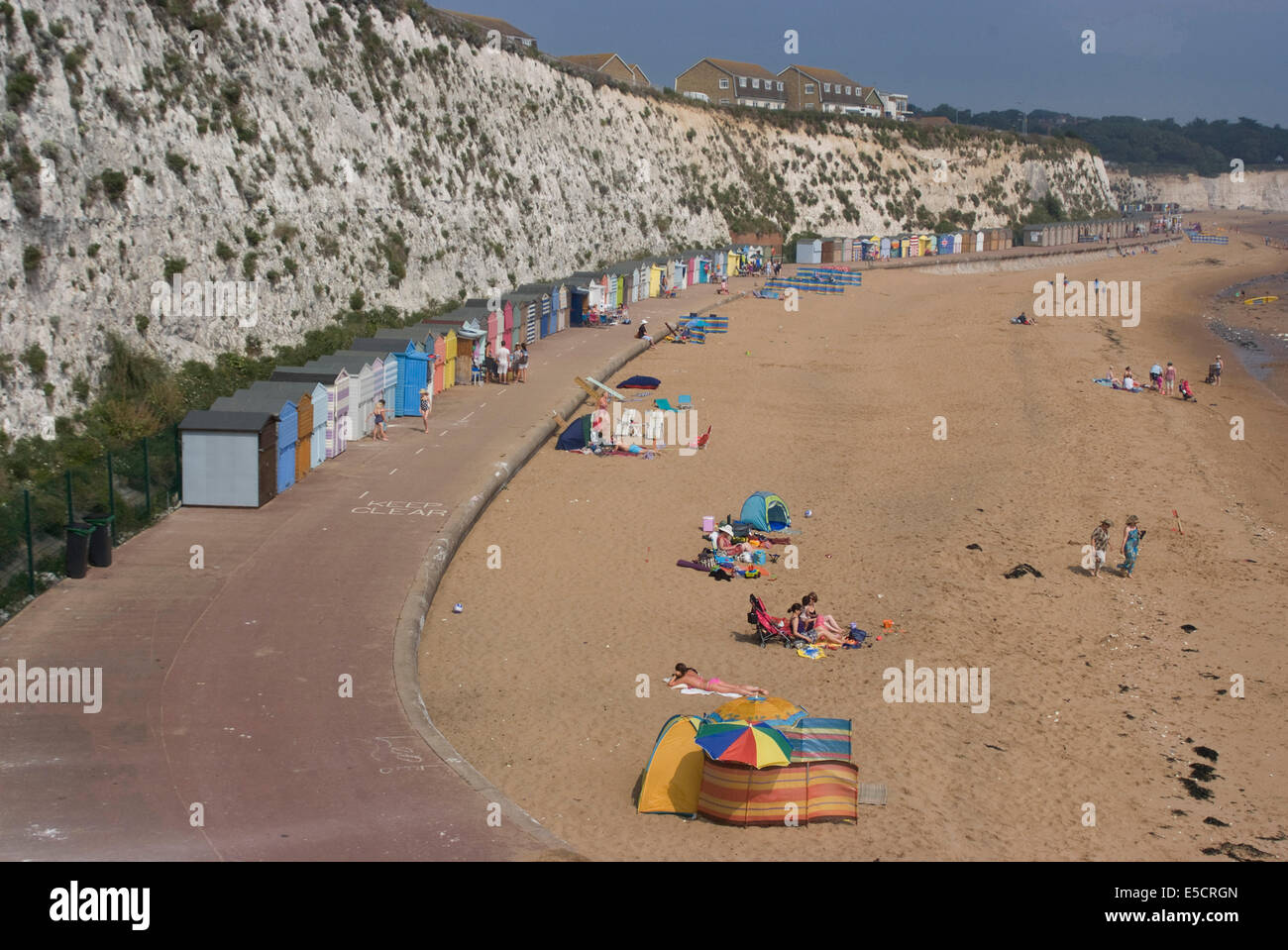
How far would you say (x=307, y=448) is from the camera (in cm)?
2061

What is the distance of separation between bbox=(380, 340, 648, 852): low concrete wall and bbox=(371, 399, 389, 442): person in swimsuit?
2619mm

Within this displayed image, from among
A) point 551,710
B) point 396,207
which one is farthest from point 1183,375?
point 551,710

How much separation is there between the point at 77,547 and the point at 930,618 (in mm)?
11159

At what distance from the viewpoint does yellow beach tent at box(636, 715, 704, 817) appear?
1122 centimetres

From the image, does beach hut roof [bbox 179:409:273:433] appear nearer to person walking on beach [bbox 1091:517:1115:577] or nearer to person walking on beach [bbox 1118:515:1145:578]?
person walking on beach [bbox 1091:517:1115:577]

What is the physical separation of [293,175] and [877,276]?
40.6 metres

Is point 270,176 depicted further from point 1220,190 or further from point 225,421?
point 1220,190

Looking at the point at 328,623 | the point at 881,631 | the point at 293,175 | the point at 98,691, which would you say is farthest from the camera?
the point at 293,175

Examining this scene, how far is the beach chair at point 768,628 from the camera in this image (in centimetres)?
1551

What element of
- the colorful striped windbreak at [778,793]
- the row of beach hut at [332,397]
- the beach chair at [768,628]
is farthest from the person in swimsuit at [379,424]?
the colorful striped windbreak at [778,793]

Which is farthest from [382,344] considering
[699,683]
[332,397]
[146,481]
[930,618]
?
[699,683]

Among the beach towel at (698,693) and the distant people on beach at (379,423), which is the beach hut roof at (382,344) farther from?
the beach towel at (698,693)

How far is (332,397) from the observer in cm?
2183

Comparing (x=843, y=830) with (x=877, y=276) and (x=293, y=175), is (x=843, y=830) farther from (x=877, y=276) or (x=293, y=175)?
(x=877, y=276)
